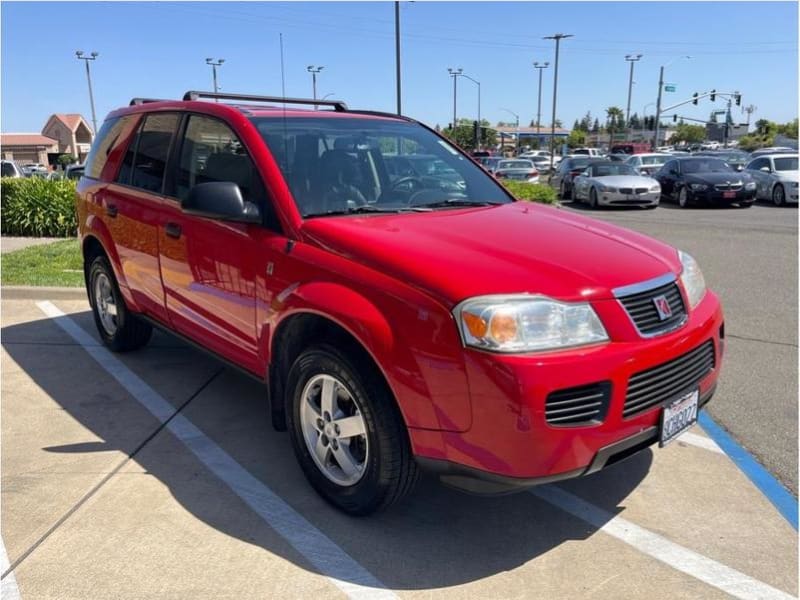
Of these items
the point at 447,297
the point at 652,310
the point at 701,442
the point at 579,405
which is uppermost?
the point at 447,297

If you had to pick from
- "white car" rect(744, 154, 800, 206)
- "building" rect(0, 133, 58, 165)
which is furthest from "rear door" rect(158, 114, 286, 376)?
"building" rect(0, 133, 58, 165)

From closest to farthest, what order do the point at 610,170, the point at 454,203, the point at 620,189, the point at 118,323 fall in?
1. the point at 454,203
2. the point at 118,323
3. the point at 620,189
4. the point at 610,170

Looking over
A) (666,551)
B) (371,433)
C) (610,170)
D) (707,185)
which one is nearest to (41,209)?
(371,433)

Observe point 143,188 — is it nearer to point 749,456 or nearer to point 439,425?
point 439,425

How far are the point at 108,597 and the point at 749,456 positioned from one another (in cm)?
334

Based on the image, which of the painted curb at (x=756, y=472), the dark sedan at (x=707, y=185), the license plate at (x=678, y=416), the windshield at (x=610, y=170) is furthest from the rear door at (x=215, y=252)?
the dark sedan at (x=707, y=185)

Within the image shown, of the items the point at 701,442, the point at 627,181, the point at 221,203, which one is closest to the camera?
the point at 221,203

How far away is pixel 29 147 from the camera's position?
7488cm

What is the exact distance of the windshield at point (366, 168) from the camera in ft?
11.5

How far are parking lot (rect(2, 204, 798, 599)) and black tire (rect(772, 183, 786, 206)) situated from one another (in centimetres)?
1684

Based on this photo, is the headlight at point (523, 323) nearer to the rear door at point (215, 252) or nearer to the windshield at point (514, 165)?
the rear door at point (215, 252)

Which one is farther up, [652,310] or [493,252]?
[493,252]

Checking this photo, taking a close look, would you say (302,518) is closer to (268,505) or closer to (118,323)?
(268,505)

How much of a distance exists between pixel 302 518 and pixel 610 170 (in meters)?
18.5
